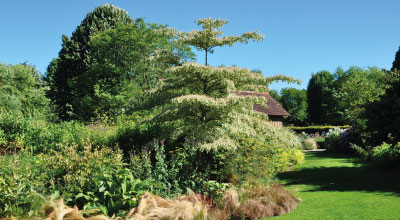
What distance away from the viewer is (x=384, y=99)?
1030 cm

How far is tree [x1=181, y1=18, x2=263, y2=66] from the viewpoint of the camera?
926cm

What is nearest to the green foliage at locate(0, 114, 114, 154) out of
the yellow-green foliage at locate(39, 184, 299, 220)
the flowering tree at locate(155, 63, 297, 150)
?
the flowering tree at locate(155, 63, 297, 150)

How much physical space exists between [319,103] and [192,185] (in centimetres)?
4432

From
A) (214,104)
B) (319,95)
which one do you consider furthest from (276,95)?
(214,104)

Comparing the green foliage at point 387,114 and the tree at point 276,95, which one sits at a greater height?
the tree at point 276,95

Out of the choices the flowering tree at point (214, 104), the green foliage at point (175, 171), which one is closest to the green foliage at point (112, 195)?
the green foliage at point (175, 171)

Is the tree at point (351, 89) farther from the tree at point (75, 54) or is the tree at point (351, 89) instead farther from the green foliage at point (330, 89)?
the tree at point (75, 54)

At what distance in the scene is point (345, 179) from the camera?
10273 millimetres

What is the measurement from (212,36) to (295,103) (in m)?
45.7

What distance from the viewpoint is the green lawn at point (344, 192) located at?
245 inches

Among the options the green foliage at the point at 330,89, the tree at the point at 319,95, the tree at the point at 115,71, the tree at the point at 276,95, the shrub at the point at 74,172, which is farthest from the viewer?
the tree at the point at 276,95

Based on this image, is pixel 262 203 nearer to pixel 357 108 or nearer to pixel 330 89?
pixel 357 108

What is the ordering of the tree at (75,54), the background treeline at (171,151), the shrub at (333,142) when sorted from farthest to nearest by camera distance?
the tree at (75,54), the shrub at (333,142), the background treeline at (171,151)

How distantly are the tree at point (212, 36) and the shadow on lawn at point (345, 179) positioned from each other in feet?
15.0
